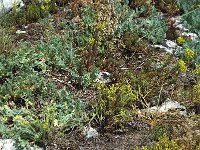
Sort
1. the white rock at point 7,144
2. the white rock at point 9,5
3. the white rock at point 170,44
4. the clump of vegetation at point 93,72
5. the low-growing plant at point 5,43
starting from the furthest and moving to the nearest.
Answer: the white rock at point 9,5 < the white rock at point 170,44 < the low-growing plant at point 5,43 < the clump of vegetation at point 93,72 < the white rock at point 7,144

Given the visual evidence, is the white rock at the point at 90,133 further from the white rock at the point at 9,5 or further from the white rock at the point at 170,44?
the white rock at the point at 9,5

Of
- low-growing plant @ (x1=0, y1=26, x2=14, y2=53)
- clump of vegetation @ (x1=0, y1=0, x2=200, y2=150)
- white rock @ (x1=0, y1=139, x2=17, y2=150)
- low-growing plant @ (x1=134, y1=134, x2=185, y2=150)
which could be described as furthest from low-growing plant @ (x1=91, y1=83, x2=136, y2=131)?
low-growing plant @ (x1=0, y1=26, x2=14, y2=53)

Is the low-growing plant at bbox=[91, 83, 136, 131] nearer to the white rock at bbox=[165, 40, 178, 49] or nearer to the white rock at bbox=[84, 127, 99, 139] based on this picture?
the white rock at bbox=[84, 127, 99, 139]

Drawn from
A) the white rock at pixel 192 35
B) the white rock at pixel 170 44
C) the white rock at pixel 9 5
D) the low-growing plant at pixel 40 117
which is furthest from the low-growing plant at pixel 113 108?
the white rock at pixel 9 5

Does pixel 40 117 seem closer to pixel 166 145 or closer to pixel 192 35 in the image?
pixel 166 145

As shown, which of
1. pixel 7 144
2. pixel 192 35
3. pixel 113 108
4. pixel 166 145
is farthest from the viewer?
pixel 192 35

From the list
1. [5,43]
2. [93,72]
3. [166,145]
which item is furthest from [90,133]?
[5,43]

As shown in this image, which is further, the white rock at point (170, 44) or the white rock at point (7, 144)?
the white rock at point (170, 44)

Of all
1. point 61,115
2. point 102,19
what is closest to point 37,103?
point 61,115

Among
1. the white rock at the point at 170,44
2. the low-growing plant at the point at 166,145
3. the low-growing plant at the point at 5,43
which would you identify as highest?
the low-growing plant at the point at 5,43

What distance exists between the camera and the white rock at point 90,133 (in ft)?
19.8

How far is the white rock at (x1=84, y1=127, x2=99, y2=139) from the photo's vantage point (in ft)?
19.8

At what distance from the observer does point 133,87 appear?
659cm

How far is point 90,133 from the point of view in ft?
19.9
